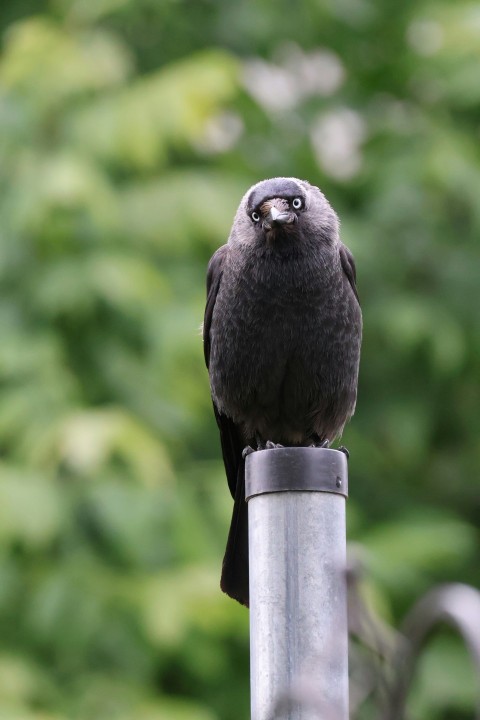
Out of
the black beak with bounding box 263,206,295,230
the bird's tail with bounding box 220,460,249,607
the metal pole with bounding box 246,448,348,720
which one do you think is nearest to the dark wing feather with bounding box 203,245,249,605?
the bird's tail with bounding box 220,460,249,607

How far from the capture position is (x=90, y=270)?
700 cm

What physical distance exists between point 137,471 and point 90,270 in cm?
113

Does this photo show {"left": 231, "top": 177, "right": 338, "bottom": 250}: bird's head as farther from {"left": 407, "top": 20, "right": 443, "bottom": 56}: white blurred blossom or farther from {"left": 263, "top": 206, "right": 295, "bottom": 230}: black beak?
{"left": 407, "top": 20, "right": 443, "bottom": 56}: white blurred blossom

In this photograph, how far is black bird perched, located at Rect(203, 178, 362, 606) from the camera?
4.48 m

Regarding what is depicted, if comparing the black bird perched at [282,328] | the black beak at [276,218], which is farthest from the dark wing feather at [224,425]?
the black beak at [276,218]

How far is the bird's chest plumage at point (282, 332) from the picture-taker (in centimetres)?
447

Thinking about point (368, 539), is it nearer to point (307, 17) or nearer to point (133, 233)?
point (133, 233)

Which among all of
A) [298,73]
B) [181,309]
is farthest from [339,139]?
[181,309]

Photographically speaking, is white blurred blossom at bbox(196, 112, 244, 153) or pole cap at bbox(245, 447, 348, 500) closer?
pole cap at bbox(245, 447, 348, 500)

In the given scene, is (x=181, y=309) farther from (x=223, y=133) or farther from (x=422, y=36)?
(x=422, y=36)

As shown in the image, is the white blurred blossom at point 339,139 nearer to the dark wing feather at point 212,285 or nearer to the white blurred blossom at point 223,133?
the white blurred blossom at point 223,133

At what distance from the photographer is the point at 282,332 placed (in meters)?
4.46

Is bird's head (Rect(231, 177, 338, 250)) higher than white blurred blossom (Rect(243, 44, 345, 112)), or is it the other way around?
white blurred blossom (Rect(243, 44, 345, 112))

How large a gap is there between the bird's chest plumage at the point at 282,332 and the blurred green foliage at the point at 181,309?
1.66 m
